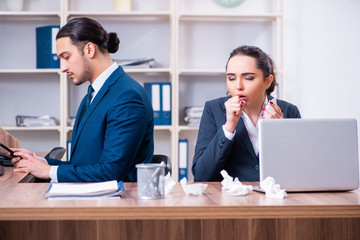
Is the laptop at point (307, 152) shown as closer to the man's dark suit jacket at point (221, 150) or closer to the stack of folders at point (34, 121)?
the man's dark suit jacket at point (221, 150)

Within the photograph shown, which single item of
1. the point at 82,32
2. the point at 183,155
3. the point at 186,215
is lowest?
the point at 183,155

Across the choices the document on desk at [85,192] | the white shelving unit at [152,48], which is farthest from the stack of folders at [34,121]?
the document on desk at [85,192]

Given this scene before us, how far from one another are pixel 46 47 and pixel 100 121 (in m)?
1.96

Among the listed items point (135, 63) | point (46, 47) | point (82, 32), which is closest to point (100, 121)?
point (82, 32)

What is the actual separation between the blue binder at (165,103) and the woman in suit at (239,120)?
1.53 meters

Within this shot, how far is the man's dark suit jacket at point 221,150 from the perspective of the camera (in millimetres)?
1965

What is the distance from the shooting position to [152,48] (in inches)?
159

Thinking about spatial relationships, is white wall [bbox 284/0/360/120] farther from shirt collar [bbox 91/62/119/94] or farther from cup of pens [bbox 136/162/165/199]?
cup of pens [bbox 136/162/165/199]

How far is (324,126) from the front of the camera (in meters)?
1.52

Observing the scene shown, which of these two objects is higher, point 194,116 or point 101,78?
point 101,78

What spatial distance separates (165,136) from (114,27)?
3.41 ft

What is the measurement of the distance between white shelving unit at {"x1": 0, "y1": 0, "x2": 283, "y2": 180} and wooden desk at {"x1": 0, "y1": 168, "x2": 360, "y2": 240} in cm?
241

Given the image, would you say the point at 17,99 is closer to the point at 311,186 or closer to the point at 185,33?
the point at 185,33

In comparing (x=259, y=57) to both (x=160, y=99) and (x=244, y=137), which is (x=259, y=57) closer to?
(x=244, y=137)
